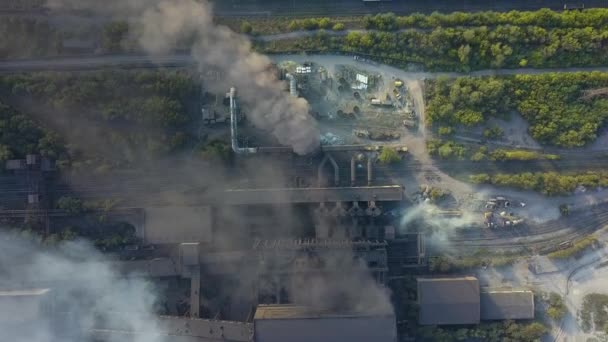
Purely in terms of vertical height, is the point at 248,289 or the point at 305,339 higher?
the point at 248,289

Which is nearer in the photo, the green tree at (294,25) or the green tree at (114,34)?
the green tree at (114,34)

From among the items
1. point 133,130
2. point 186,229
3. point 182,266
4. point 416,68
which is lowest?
point 182,266

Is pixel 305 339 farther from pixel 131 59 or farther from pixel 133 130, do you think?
pixel 131 59

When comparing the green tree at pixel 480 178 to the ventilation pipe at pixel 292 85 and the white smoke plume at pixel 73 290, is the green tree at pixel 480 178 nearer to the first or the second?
the ventilation pipe at pixel 292 85

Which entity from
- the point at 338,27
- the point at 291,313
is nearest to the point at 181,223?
the point at 291,313

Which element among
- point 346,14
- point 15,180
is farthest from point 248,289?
point 346,14

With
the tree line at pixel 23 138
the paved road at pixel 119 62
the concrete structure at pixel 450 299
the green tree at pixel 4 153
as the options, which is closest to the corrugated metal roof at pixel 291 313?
the concrete structure at pixel 450 299

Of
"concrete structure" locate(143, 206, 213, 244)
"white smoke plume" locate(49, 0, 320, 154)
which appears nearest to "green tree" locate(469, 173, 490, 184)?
"white smoke plume" locate(49, 0, 320, 154)

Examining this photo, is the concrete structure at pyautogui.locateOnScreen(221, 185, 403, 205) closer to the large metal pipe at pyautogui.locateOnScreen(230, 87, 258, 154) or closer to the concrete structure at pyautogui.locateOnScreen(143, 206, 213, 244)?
the large metal pipe at pyautogui.locateOnScreen(230, 87, 258, 154)
